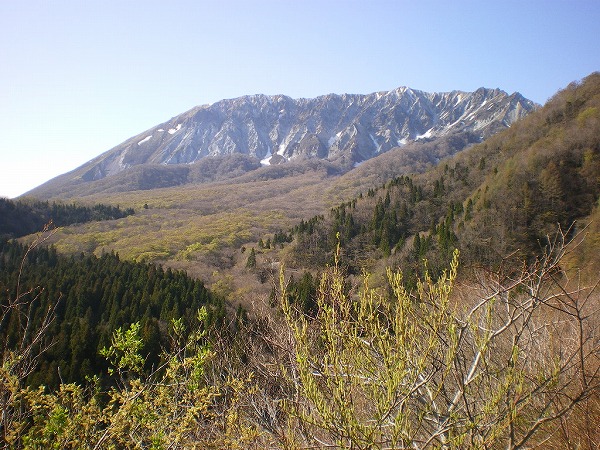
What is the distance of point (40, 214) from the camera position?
290 ft

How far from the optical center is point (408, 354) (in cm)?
270

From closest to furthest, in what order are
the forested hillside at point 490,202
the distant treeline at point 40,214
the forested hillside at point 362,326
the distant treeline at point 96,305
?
the forested hillside at point 362,326 < the distant treeline at point 96,305 < the forested hillside at point 490,202 < the distant treeline at point 40,214

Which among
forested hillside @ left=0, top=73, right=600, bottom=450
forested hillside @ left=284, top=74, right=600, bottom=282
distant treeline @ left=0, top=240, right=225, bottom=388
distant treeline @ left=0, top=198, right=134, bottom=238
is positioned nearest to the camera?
forested hillside @ left=0, top=73, right=600, bottom=450

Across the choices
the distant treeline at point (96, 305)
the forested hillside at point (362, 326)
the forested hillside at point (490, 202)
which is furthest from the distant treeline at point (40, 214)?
the forested hillside at point (490, 202)

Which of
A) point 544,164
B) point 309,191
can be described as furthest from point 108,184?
point 544,164

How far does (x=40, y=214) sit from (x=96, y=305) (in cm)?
7079

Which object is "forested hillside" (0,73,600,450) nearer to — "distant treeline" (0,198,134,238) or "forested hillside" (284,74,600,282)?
"forested hillside" (284,74,600,282)

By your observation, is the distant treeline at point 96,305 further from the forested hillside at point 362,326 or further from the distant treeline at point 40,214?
the distant treeline at point 40,214

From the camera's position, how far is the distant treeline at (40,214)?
263ft

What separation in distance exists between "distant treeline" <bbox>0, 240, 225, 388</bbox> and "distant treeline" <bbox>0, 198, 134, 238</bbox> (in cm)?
3993

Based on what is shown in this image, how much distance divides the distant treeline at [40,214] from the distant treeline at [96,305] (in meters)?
39.9

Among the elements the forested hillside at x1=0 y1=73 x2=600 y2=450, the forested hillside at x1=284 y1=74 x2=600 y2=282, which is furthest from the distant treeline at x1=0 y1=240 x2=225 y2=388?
the forested hillside at x1=284 y1=74 x2=600 y2=282

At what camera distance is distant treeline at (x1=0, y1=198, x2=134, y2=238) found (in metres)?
80.1

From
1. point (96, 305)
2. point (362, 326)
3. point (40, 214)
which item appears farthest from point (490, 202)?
point (40, 214)
